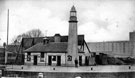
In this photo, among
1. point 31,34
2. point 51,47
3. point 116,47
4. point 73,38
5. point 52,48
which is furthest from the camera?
point 31,34

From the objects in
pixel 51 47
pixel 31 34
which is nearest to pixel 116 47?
pixel 31 34

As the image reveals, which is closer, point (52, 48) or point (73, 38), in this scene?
point (73, 38)

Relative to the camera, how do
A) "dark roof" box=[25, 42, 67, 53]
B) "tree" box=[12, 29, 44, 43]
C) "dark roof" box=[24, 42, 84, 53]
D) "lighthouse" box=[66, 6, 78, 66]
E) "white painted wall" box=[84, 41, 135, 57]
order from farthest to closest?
"tree" box=[12, 29, 44, 43]
"white painted wall" box=[84, 41, 135, 57]
"dark roof" box=[25, 42, 67, 53]
"dark roof" box=[24, 42, 84, 53]
"lighthouse" box=[66, 6, 78, 66]

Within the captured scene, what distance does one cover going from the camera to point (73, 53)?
28984mm

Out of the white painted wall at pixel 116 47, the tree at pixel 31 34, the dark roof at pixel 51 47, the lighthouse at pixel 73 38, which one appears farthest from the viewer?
the tree at pixel 31 34

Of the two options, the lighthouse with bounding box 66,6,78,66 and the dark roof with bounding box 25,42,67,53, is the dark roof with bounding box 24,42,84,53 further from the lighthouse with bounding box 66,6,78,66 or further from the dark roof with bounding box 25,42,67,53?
the lighthouse with bounding box 66,6,78,66

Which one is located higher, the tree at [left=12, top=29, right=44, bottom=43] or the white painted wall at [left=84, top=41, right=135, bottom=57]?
the tree at [left=12, top=29, right=44, bottom=43]

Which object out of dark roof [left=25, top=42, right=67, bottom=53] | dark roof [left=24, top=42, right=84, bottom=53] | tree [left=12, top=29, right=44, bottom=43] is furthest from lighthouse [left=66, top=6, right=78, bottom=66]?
tree [left=12, top=29, right=44, bottom=43]

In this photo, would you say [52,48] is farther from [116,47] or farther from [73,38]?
[116,47]

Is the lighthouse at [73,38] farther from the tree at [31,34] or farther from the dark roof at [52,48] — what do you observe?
the tree at [31,34]

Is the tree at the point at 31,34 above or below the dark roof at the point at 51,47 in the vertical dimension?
above

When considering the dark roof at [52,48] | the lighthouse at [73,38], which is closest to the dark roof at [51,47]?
the dark roof at [52,48]

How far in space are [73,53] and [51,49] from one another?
3.66 m

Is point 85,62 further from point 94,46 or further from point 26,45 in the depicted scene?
point 94,46
